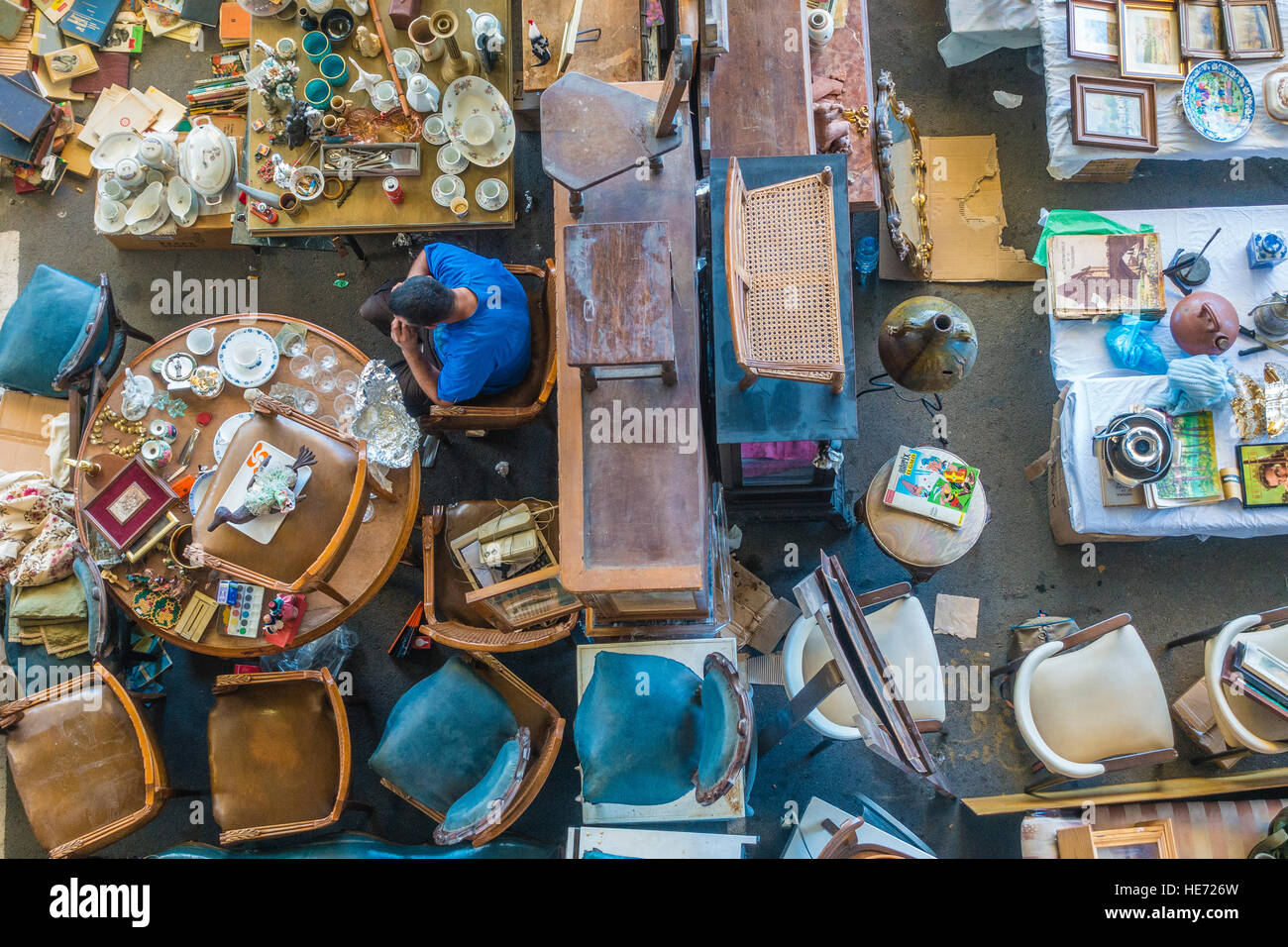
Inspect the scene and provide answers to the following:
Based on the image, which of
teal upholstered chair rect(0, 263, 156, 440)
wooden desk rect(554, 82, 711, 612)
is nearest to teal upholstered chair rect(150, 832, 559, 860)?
wooden desk rect(554, 82, 711, 612)

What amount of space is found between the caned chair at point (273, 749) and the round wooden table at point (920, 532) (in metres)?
2.66

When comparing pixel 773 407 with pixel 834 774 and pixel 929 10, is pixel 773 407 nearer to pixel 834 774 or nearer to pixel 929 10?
pixel 834 774

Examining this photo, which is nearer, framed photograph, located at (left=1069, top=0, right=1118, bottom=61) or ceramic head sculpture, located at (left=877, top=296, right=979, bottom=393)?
ceramic head sculpture, located at (left=877, top=296, right=979, bottom=393)

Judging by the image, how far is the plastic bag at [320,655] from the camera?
437 centimetres

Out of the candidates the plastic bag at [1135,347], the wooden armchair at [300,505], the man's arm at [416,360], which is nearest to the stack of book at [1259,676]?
the plastic bag at [1135,347]

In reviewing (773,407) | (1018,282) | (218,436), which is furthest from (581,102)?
(1018,282)

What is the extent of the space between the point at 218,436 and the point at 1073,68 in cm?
479

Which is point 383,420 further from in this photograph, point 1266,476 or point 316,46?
point 1266,476

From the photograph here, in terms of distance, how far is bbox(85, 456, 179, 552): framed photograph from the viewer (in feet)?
12.3

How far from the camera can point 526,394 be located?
13.5 feet

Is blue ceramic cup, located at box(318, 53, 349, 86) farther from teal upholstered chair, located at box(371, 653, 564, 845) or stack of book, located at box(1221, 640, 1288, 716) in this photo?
stack of book, located at box(1221, 640, 1288, 716)

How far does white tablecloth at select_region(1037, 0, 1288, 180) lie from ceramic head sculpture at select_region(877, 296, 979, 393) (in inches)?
61.6

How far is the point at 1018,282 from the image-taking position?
488cm

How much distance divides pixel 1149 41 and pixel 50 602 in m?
6.28
